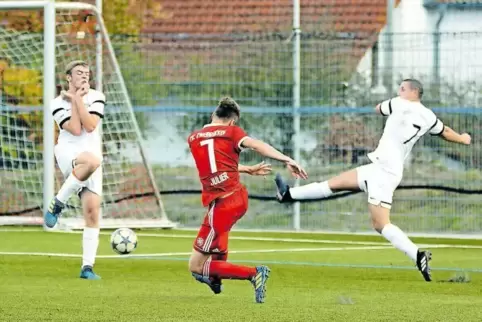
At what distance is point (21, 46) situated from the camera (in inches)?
783

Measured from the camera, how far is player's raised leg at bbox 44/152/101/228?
12.2m

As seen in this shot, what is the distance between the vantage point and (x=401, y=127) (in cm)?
1368

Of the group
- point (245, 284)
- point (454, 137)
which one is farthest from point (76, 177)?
point (454, 137)

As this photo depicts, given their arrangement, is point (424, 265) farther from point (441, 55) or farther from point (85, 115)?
point (441, 55)

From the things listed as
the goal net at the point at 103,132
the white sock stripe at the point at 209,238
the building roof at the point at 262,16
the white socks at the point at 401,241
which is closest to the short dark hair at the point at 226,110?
the white sock stripe at the point at 209,238

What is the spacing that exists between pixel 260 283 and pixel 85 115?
2.67 metres

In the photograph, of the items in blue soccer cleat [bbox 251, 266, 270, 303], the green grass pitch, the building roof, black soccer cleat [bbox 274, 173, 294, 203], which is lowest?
the green grass pitch

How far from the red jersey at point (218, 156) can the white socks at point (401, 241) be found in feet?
8.55

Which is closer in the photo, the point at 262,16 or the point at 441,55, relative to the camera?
the point at 441,55

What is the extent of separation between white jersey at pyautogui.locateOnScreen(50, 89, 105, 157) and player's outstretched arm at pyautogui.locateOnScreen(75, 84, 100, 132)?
0.22ft

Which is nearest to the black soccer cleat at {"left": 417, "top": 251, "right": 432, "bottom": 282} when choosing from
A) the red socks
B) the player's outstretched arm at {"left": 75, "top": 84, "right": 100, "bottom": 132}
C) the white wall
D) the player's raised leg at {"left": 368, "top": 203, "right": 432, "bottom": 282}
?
the player's raised leg at {"left": 368, "top": 203, "right": 432, "bottom": 282}

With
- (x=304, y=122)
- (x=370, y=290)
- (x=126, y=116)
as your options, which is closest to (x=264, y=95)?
(x=304, y=122)

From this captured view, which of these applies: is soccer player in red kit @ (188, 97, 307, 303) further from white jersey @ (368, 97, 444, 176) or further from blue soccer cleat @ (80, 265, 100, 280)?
white jersey @ (368, 97, 444, 176)

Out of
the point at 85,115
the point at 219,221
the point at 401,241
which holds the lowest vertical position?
the point at 401,241
